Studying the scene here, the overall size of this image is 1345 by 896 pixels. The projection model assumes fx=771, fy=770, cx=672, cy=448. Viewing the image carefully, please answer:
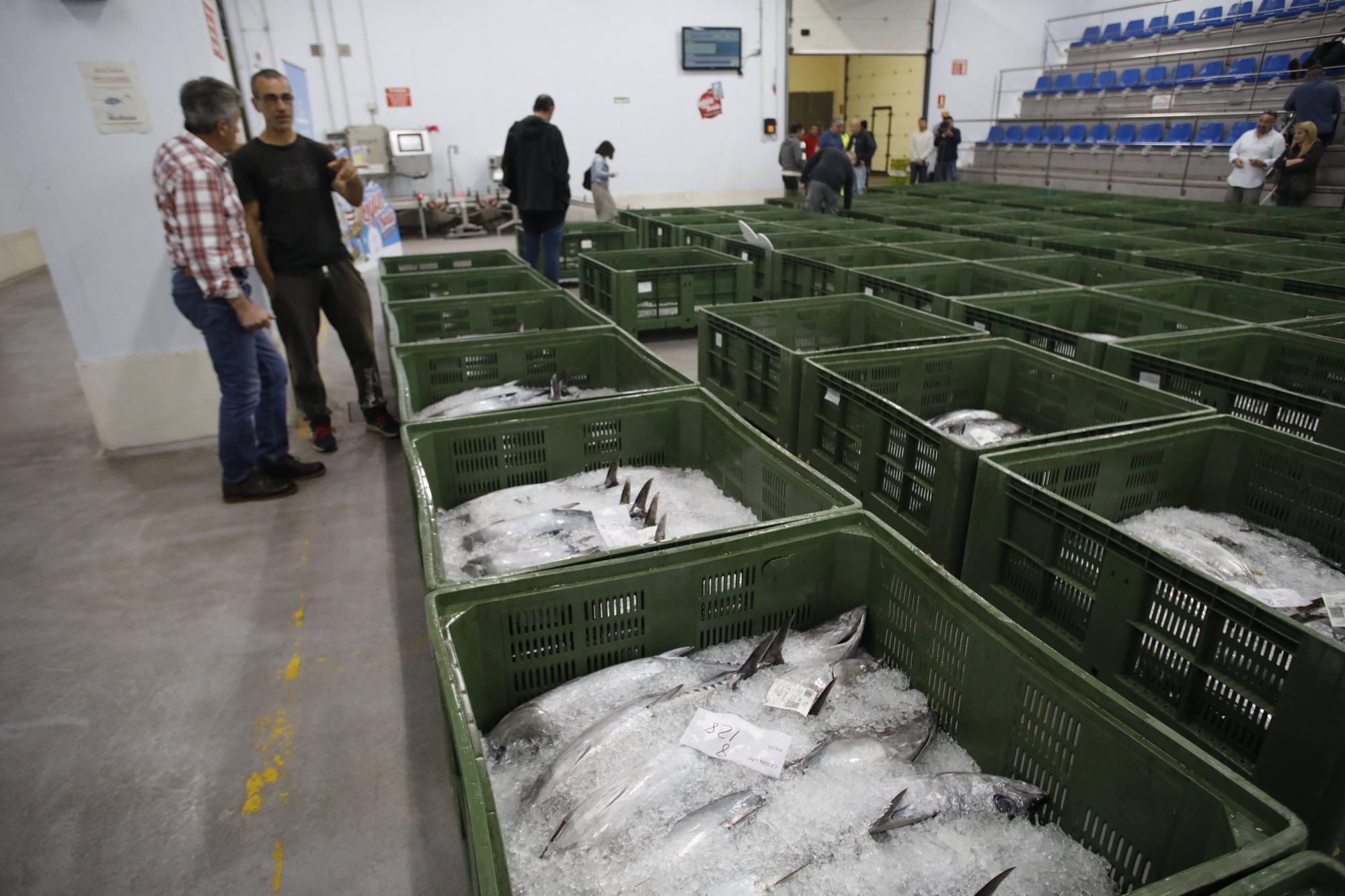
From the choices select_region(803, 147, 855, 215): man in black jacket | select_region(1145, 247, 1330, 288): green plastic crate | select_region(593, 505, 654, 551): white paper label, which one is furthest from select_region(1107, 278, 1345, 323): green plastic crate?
select_region(803, 147, 855, 215): man in black jacket

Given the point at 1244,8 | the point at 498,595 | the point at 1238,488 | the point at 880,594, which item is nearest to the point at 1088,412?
the point at 1238,488

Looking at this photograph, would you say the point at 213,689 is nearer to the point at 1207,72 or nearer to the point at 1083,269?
the point at 1083,269

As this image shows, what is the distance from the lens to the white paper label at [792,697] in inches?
62.5

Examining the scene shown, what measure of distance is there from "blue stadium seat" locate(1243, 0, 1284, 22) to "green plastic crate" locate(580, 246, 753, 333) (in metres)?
12.9

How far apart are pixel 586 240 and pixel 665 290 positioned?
186 cm

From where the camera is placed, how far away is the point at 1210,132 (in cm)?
1116

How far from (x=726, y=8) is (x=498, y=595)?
1381 centimetres

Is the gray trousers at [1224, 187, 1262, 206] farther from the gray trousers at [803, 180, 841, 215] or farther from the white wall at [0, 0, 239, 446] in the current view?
the white wall at [0, 0, 239, 446]

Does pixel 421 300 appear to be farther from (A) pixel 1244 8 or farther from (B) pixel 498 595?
(A) pixel 1244 8

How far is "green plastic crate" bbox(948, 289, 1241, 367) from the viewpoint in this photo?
3.34 meters

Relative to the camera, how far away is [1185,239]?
5965mm

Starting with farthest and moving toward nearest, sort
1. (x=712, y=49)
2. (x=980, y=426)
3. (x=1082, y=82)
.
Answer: (x=1082, y=82)
(x=712, y=49)
(x=980, y=426)

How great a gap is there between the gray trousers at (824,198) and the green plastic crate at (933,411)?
5496mm

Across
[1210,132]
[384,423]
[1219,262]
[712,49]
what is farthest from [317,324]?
[1210,132]
